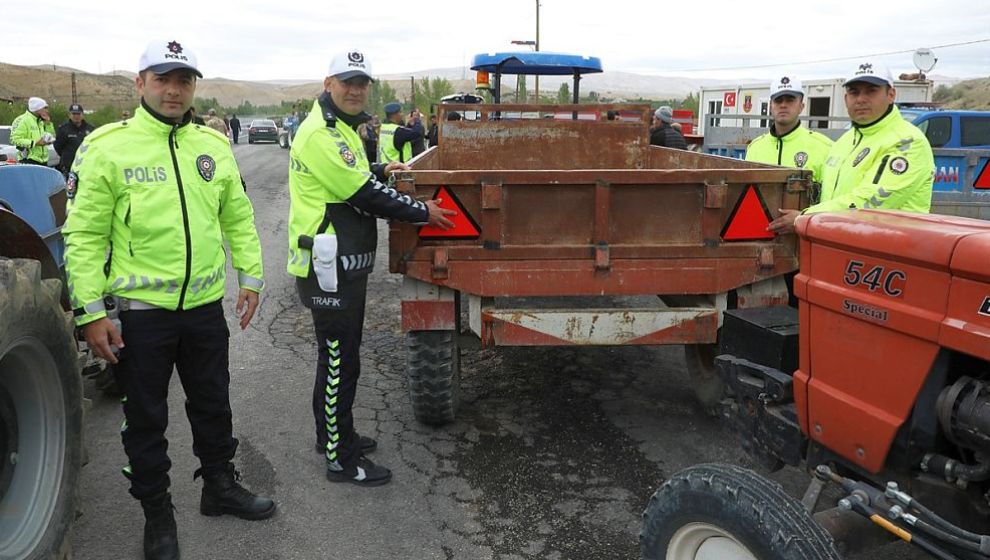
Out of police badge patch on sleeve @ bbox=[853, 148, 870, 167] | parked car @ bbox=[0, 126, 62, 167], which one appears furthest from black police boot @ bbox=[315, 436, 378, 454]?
parked car @ bbox=[0, 126, 62, 167]

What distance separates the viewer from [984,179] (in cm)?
928

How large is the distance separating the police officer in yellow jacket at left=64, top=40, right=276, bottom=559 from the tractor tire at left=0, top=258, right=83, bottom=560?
0.49ft

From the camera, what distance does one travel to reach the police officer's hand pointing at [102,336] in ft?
9.42

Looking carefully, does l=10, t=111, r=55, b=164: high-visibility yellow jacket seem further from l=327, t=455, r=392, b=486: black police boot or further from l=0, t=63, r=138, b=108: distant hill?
l=0, t=63, r=138, b=108: distant hill

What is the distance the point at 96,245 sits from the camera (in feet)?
9.55

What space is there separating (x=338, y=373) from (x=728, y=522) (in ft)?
6.86

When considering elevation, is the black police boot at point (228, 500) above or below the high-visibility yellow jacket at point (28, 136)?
below

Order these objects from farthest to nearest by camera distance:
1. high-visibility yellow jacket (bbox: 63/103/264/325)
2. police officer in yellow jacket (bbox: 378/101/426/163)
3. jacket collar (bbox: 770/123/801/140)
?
police officer in yellow jacket (bbox: 378/101/426/163)
jacket collar (bbox: 770/123/801/140)
high-visibility yellow jacket (bbox: 63/103/264/325)

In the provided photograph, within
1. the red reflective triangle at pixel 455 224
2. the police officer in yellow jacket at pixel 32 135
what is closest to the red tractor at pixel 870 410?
the red reflective triangle at pixel 455 224

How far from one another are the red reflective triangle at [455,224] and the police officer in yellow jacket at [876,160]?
1.51 meters

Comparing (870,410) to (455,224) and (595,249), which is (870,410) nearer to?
(595,249)

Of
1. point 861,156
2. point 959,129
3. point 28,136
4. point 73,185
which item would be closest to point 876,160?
point 861,156

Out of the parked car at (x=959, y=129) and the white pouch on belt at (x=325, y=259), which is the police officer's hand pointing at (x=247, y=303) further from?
the parked car at (x=959, y=129)

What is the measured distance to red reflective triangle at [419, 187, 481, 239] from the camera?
3.80m
